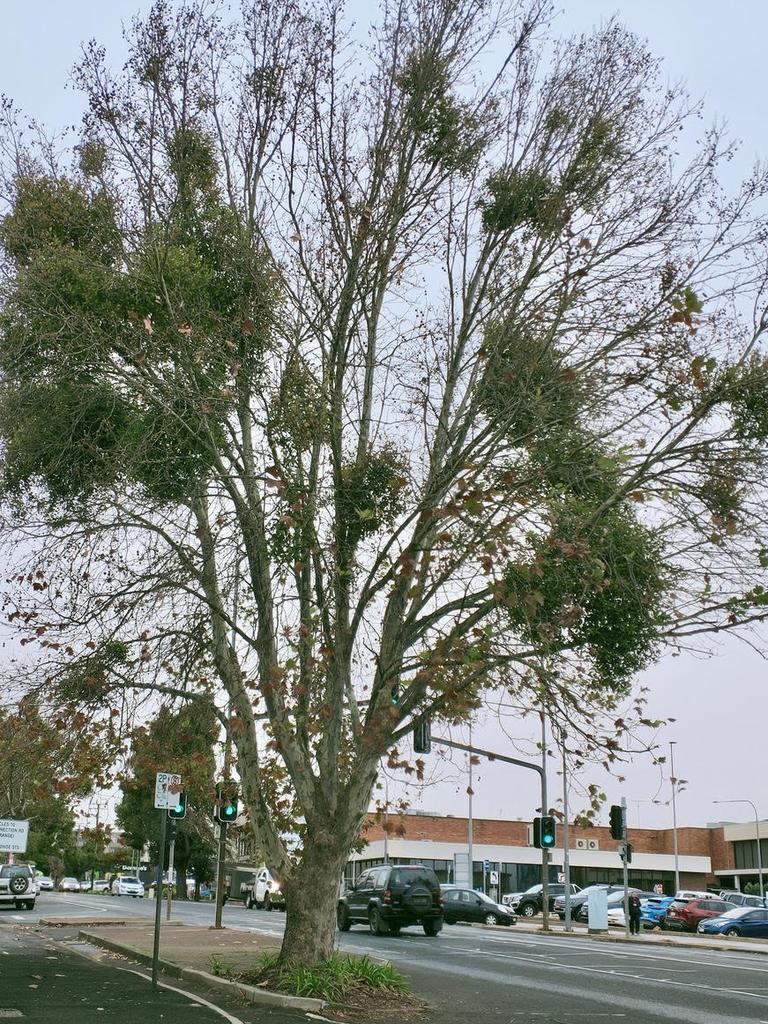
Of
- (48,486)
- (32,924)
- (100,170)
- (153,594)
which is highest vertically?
(100,170)

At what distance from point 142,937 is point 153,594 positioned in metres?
12.2

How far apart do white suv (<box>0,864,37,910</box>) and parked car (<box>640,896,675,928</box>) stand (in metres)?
25.8

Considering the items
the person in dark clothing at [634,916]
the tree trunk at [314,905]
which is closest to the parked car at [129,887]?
the person in dark clothing at [634,916]

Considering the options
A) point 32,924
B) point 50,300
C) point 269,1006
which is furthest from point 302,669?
point 32,924

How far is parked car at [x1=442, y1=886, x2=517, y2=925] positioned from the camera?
4194cm

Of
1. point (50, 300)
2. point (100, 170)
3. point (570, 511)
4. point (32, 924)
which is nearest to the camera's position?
point (570, 511)

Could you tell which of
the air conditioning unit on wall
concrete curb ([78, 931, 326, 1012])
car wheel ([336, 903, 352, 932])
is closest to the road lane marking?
concrete curb ([78, 931, 326, 1012])

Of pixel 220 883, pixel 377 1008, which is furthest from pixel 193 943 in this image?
pixel 377 1008

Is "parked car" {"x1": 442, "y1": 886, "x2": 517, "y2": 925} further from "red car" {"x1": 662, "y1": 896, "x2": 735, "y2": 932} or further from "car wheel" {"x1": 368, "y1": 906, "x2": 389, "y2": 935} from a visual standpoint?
"car wheel" {"x1": 368, "y1": 906, "x2": 389, "y2": 935}

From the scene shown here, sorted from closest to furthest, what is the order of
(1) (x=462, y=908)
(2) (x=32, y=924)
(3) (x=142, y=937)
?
(3) (x=142, y=937) → (2) (x=32, y=924) → (1) (x=462, y=908)

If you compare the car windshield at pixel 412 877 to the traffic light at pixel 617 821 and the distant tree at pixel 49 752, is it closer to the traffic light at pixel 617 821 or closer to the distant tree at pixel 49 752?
the traffic light at pixel 617 821

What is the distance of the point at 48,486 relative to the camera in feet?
48.4

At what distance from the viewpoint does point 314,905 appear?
14.3m

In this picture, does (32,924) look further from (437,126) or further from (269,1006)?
(437,126)
